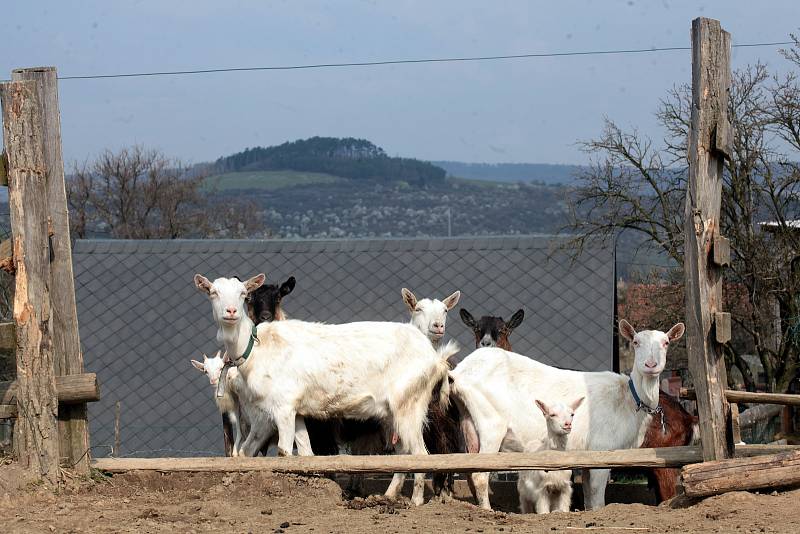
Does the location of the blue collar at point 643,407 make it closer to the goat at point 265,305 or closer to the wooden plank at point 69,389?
the goat at point 265,305

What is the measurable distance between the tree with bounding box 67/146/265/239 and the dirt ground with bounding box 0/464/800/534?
141 feet

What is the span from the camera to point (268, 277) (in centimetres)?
2342

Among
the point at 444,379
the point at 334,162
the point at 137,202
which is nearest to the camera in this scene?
the point at 444,379

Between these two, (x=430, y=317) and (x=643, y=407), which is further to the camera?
(x=430, y=317)

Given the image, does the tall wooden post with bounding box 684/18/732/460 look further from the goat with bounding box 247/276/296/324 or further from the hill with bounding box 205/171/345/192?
the hill with bounding box 205/171/345/192

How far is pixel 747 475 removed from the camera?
891 cm

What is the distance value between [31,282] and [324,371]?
2.57m

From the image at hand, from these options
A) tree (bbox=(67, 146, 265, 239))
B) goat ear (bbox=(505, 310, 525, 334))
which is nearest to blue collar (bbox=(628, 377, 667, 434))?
goat ear (bbox=(505, 310, 525, 334))

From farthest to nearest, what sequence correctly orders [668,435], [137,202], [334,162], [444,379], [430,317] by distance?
[334,162]
[137,202]
[430,317]
[668,435]
[444,379]

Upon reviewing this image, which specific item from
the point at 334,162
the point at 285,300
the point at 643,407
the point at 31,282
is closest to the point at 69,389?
the point at 31,282

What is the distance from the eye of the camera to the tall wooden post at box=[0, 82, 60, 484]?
9320 millimetres

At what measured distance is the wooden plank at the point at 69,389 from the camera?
953cm

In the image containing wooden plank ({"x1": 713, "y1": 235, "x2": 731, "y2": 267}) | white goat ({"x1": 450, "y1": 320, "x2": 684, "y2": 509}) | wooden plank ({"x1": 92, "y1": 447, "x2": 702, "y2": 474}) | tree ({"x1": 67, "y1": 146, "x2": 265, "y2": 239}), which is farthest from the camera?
tree ({"x1": 67, "y1": 146, "x2": 265, "y2": 239})

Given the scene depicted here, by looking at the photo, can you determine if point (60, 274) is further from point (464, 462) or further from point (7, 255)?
point (464, 462)
